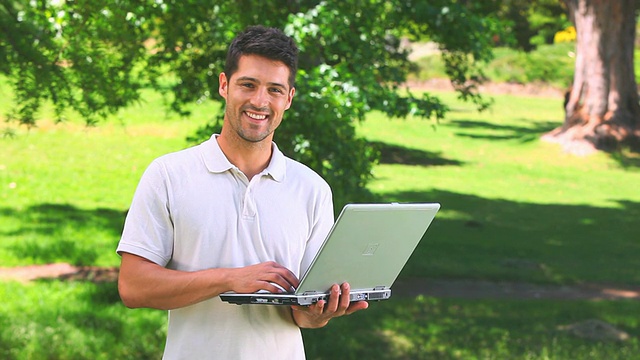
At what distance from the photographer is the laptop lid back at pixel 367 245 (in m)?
2.56

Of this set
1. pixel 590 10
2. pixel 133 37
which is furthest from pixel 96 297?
pixel 590 10

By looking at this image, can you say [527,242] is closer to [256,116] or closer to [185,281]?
[256,116]

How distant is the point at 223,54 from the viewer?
925 centimetres

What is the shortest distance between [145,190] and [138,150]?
53.4 feet

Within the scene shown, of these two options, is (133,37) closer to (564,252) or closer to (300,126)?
(300,126)

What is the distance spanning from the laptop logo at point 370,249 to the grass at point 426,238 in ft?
16.8

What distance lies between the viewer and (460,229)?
13.5 meters

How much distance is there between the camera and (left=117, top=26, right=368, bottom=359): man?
2.62m

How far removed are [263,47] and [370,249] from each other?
59 centimetres

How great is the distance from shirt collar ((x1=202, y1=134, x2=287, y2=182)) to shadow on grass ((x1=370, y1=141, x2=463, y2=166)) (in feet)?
55.8

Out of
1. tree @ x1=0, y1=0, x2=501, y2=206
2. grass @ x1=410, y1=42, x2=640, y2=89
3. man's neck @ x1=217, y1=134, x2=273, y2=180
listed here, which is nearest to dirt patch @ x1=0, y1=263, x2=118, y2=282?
tree @ x1=0, y1=0, x2=501, y2=206

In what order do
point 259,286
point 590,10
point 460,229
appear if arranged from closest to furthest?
point 259,286
point 460,229
point 590,10

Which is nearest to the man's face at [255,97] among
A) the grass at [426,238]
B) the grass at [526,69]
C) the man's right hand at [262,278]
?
the man's right hand at [262,278]

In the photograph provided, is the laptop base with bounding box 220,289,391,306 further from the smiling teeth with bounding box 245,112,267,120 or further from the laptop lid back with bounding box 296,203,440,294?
the smiling teeth with bounding box 245,112,267,120
